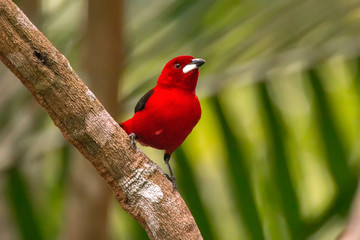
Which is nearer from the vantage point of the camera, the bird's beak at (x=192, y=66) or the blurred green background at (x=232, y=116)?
the bird's beak at (x=192, y=66)

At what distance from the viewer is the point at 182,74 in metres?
3.05

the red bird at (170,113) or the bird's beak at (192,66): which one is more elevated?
the bird's beak at (192,66)

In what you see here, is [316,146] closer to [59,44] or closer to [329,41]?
[329,41]

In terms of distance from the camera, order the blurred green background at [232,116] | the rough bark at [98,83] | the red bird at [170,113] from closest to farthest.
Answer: the red bird at [170,113] < the rough bark at [98,83] < the blurred green background at [232,116]

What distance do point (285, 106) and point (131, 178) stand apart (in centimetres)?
167

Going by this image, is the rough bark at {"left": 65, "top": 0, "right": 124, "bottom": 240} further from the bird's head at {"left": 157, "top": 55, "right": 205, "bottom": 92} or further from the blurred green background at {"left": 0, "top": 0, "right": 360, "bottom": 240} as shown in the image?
the bird's head at {"left": 157, "top": 55, "right": 205, "bottom": 92}

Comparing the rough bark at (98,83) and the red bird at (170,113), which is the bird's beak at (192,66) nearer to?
the red bird at (170,113)

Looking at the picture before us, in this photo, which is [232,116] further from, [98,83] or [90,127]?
[90,127]

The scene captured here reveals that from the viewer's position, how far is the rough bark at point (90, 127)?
2139mm

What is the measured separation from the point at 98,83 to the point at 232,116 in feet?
2.90

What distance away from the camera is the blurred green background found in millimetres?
3479

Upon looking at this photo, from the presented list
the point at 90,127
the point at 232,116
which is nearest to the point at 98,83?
the point at 232,116

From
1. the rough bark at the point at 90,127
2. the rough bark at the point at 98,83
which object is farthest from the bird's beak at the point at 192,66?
the rough bark at the point at 90,127

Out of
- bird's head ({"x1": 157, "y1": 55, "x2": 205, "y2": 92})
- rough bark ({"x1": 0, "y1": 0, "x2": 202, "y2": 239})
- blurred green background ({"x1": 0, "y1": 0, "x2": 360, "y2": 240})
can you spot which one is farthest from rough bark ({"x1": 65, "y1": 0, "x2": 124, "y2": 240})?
rough bark ({"x1": 0, "y1": 0, "x2": 202, "y2": 239})
